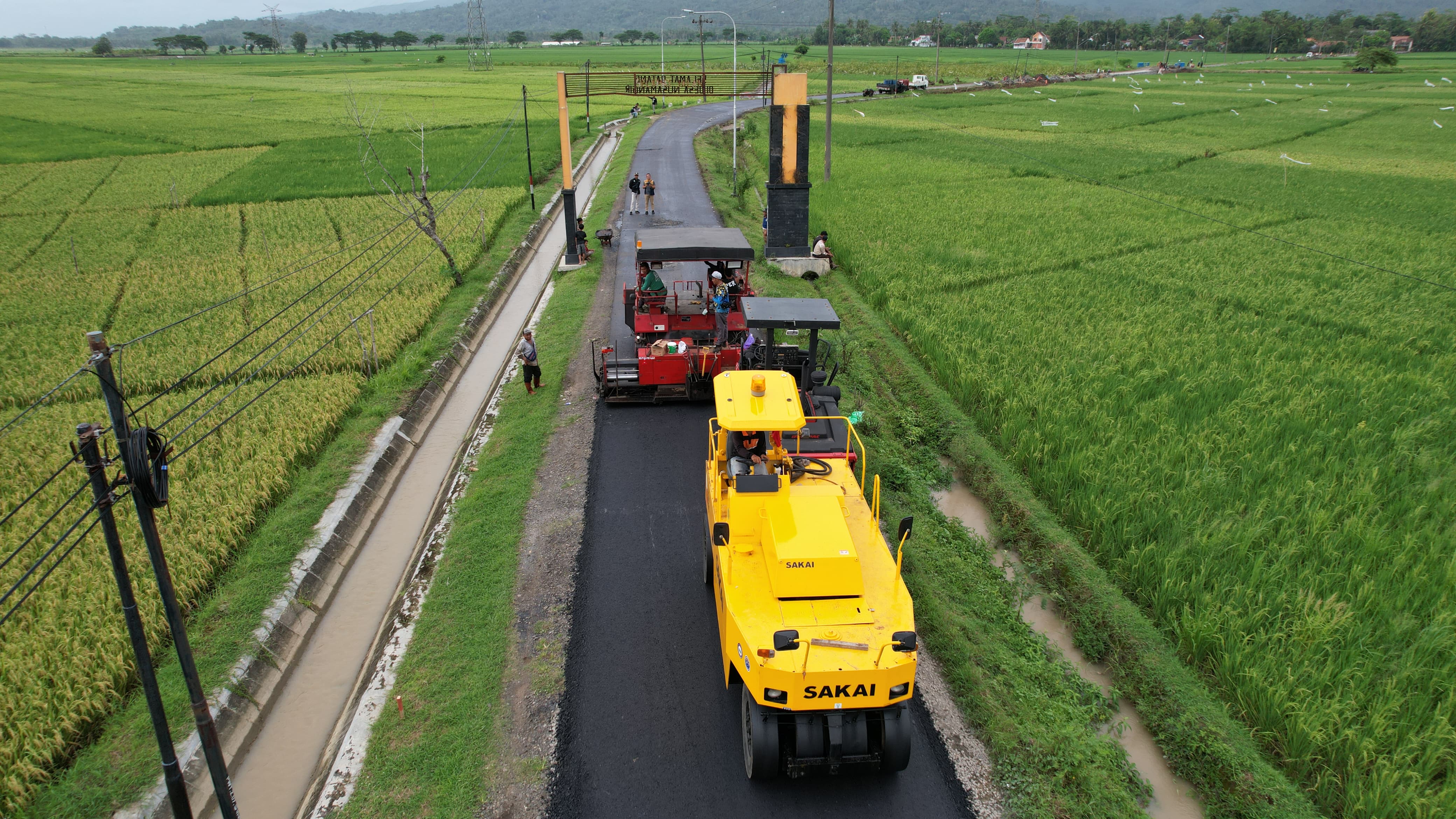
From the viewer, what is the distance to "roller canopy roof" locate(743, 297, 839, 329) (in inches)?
443

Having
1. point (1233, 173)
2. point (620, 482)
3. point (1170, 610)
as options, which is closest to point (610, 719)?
point (620, 482)

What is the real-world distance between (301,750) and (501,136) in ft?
146

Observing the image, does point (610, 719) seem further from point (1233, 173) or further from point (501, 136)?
point (501, 136)

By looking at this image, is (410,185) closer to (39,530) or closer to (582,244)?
(582,244)

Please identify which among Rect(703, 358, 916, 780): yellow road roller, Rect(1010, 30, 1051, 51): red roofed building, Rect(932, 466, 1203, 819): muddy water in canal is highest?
Rect(1010, 30, 1051, 51): red roofed building

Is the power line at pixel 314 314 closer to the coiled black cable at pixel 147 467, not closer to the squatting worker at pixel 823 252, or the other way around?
the coiled black cable at pixel 147 467

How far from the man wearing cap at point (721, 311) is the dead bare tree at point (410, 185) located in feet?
31.7

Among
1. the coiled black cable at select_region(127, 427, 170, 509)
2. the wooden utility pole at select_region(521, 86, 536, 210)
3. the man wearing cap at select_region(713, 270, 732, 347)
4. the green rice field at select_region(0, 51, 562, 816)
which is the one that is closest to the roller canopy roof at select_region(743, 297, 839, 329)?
the man wearing cap at select_region(713, 270, 732, 347)

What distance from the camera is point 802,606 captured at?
6887 millimetres

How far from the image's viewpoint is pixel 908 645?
630 cm

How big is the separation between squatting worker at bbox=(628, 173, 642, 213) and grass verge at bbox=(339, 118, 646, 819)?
59.1 feet

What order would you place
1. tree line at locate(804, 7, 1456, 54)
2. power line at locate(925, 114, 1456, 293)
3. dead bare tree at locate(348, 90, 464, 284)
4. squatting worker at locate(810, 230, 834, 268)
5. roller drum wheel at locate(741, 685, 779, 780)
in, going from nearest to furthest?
roller drum wheel at locate(741, 685, 779, 780) < power line at locate(925, 114, 1456, 293) < dead bare tree at locate(348, 90, 464, 284) < squatting worker at locate(810, 230, 834, 268) < tree line at locate(804, 7, 1456, 54)

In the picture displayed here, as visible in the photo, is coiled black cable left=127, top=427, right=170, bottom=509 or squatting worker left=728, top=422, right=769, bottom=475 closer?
coiled black cable left=127, top=427, right=170, bottom=509

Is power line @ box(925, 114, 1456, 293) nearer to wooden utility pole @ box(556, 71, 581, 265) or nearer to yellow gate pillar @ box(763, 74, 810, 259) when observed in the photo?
yellow gate pillar @ box(763, 74, 810, 259)
